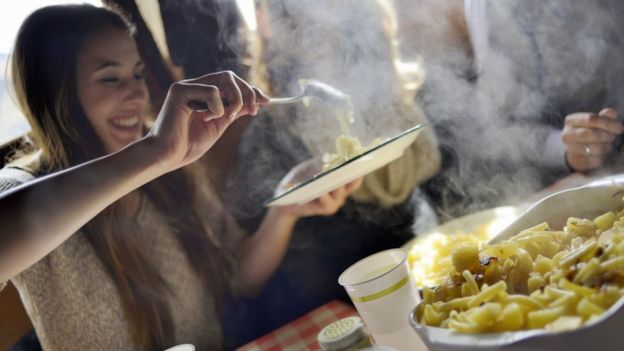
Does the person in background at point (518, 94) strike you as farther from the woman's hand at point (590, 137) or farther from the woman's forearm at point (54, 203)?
the woman's forearm at point (54, 203)

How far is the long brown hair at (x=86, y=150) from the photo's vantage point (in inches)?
78.6

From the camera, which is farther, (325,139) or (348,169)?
(325,139)

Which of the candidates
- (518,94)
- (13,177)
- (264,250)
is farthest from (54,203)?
(518,94)

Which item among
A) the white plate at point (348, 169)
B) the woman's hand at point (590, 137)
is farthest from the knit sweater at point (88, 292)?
the woman's hand at point (590, 137)

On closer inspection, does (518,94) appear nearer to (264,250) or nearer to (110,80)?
(264,250)

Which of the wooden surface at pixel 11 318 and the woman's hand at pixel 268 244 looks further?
the woman's hand at pixel 268 244

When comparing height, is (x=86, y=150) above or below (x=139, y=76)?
below

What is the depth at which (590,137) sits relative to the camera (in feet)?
6.11

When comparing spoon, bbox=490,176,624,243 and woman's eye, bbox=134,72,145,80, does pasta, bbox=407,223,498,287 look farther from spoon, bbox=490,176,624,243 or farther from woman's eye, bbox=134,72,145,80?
woman's eye, bbox=134,72,145,80

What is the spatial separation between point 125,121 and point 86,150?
0.67 feet

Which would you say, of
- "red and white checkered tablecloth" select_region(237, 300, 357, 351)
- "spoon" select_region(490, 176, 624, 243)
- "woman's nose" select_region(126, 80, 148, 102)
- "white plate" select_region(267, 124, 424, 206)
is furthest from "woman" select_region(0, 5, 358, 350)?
"spoon" select_region(490, 176, 624, 243)

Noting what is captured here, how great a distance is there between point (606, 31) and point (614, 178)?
1656mm

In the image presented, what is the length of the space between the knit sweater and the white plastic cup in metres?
1.39

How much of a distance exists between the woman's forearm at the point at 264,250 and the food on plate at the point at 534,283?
164cm
